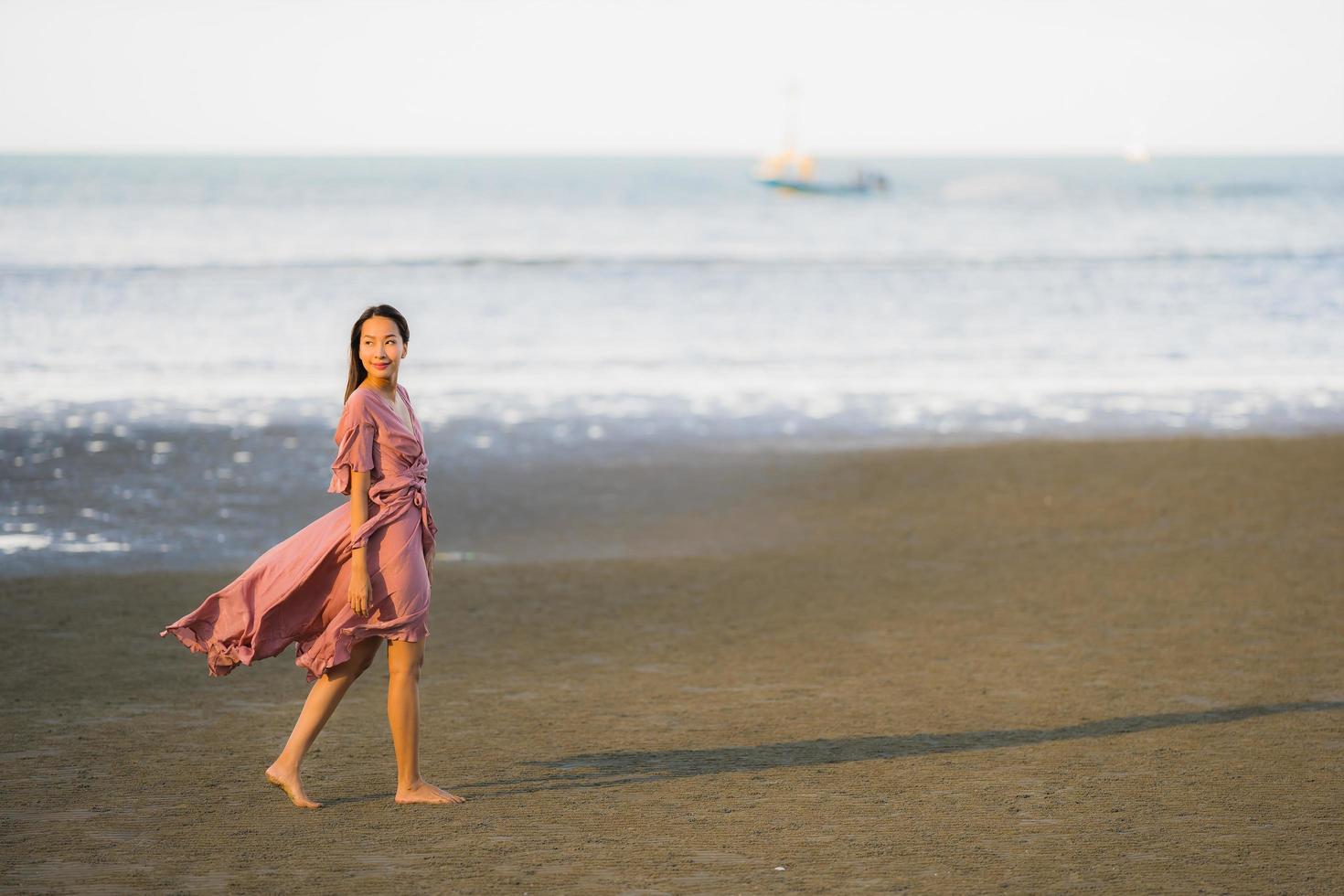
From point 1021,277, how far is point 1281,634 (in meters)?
26.8

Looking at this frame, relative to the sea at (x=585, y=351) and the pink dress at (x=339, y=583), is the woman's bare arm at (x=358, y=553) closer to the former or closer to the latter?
the pink dress at (x=339, y=583)

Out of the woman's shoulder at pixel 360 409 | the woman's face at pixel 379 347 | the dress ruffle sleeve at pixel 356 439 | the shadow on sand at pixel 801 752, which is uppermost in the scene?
the woman's face at pixel 379 347

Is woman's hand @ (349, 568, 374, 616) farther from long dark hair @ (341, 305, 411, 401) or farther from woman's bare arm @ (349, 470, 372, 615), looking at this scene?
long dark hair @ (341, 305, 411, 401)

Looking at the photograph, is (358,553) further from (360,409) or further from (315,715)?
(315,715)

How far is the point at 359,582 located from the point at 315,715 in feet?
1.70

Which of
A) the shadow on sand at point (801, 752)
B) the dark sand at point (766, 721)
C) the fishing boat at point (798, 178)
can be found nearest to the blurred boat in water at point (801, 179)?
the fishing boat at point (798, 178)

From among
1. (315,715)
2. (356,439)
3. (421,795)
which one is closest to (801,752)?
(421,795)

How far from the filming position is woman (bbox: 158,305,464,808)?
172 inches

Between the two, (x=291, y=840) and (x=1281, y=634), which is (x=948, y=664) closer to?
(x=1281, y=634)

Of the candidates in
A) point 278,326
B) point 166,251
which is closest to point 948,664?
point 278,326

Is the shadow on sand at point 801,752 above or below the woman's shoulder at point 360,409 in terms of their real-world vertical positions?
below

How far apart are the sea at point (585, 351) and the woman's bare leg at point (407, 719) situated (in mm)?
4151

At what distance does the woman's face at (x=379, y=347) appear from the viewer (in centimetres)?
440

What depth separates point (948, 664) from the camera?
6309 millimetres
